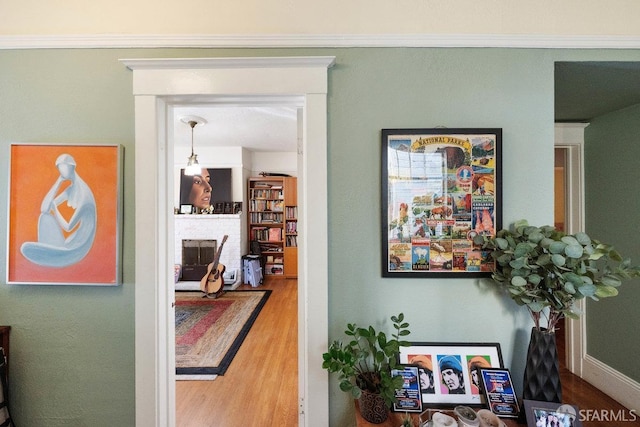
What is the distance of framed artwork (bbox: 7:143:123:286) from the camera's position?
51.9 inches

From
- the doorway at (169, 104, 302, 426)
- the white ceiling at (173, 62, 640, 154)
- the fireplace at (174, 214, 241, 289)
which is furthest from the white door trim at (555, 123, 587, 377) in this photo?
the fireplace at (174, 214, 241, 289)

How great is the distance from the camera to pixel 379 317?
1.35 metres

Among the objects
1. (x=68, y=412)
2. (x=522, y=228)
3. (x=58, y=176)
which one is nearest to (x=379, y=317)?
(x=522, y=228)

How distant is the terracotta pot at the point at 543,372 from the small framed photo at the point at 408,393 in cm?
45

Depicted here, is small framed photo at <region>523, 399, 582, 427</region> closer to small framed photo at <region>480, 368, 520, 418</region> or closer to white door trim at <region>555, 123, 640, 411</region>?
small framed photo at <region>480, 368, 520, 418</region>

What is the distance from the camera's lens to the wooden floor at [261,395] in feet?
6.20

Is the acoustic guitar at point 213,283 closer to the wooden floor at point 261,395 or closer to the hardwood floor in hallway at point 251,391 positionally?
the hardwood floor in hallway at point 251,391

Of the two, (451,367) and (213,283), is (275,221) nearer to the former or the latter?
(213,283)

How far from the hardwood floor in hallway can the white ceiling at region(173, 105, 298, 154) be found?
240cm

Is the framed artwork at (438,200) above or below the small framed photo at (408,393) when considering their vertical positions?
above

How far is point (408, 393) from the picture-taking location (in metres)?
1.19

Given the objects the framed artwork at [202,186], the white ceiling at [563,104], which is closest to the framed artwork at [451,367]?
the white ceiling at [563,104]

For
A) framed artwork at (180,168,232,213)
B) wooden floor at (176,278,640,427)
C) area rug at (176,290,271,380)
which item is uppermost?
framed artwork at (180,168,232,213)

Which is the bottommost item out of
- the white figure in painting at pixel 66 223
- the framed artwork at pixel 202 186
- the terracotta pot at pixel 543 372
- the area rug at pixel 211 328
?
the area rug at pixel 211 328
